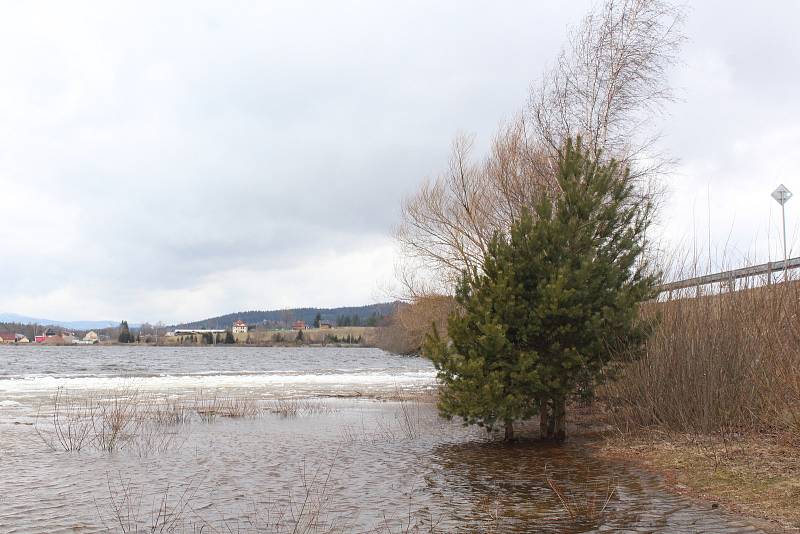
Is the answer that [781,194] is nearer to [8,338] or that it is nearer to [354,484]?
[354,484]

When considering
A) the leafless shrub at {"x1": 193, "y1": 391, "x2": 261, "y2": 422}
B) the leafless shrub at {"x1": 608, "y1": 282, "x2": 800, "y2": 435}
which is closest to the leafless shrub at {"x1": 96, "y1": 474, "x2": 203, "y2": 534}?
the leafless shrub at {"x1": 608, "y1": 282, "x2": 800, "y2": 435}

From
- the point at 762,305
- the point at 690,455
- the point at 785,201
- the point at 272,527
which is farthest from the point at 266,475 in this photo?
the point at 785,201

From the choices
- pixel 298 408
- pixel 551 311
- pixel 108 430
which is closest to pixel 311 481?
pixel 551 311

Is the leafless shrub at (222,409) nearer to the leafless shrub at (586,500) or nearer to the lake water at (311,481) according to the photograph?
the lake water at (311,481)

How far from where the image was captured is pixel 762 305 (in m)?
13.1

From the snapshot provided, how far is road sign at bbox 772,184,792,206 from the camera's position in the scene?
1426 cm

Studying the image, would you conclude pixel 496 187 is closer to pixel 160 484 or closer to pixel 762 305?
pixel 762 305

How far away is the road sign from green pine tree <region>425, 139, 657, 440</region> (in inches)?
107

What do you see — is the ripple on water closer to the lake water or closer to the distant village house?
the lake water

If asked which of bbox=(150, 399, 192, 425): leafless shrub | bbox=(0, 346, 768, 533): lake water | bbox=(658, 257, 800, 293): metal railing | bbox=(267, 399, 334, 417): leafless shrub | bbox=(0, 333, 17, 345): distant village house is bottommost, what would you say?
bbox=(0, 333, 17, 345): distant village house

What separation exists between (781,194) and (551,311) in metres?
5.64

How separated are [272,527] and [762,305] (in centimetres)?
985

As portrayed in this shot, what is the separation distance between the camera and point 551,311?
1318 centimetres

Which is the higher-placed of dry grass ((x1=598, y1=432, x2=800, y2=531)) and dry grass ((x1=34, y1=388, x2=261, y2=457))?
dry grass ((x1=598, y1=432, x2=800, y2=531))
